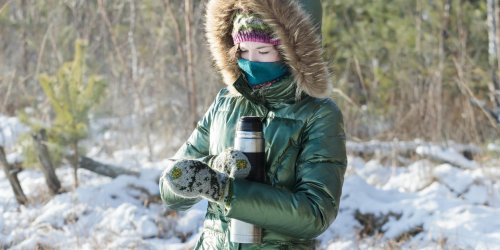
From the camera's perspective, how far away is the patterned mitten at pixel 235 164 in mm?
1540

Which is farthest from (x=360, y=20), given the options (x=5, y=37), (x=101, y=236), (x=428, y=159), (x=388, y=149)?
(x=5, y=37)

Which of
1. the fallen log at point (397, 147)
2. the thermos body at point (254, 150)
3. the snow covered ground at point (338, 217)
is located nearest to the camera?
the thermos body at point (254, 150)

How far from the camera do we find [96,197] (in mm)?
5227

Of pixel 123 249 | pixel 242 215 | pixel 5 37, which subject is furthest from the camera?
pixel 5 37

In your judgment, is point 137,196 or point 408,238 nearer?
point 408,238

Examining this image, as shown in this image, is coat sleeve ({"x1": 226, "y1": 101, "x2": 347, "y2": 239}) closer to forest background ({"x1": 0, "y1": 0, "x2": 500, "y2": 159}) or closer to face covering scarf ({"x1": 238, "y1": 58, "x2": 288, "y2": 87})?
face covering scarf ({"x1": 238, "y1": 58, "x2": 288, "y2": 87})

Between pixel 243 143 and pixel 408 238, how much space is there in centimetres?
307

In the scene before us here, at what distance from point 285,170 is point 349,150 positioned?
17.4 ft

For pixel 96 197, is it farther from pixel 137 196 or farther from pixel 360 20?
pixel 360 20

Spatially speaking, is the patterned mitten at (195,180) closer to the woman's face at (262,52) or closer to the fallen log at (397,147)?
the woman's face at (262,52)

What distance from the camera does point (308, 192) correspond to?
5.13 feet

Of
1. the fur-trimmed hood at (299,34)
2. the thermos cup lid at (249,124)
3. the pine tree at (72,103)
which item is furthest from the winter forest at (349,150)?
the thermos cup lid at (249,124)

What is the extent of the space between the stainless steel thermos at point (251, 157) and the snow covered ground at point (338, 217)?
269 cm

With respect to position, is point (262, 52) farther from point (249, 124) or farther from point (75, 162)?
point (75, 162)
